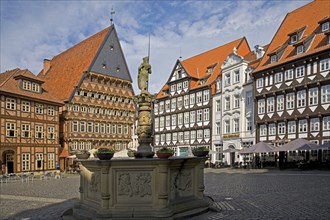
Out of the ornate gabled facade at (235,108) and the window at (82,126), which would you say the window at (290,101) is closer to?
the ornate gabled facade at (235,108)

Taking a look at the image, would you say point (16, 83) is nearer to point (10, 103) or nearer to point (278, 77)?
point (10, 103)

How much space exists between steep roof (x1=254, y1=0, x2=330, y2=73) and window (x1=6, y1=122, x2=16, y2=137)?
23.2m

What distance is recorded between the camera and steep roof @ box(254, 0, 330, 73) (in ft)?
93.0

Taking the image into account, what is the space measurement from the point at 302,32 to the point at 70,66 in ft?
87.1

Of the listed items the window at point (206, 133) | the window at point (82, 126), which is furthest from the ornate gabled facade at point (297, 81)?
the window at point (82, 126)

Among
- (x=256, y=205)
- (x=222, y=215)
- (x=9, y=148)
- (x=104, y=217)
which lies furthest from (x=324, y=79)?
(x=9, y=148)

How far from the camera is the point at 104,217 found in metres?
6.86

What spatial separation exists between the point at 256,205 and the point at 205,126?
3142 centimetres

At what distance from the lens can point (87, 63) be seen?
3797 centimetres

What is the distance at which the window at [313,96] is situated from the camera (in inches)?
1070

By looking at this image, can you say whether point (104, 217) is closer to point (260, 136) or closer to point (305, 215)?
point (305, 215)

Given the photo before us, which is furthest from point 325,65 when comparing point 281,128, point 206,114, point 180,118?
point 180,118

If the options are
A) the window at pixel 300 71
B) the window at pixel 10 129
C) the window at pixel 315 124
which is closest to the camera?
the window at pixel 315 124

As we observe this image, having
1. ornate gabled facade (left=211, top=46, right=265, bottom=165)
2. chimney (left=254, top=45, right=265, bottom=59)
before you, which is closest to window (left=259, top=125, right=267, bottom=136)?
ornate gabled facade (left=211, top=46, right=265, bottom=165)
